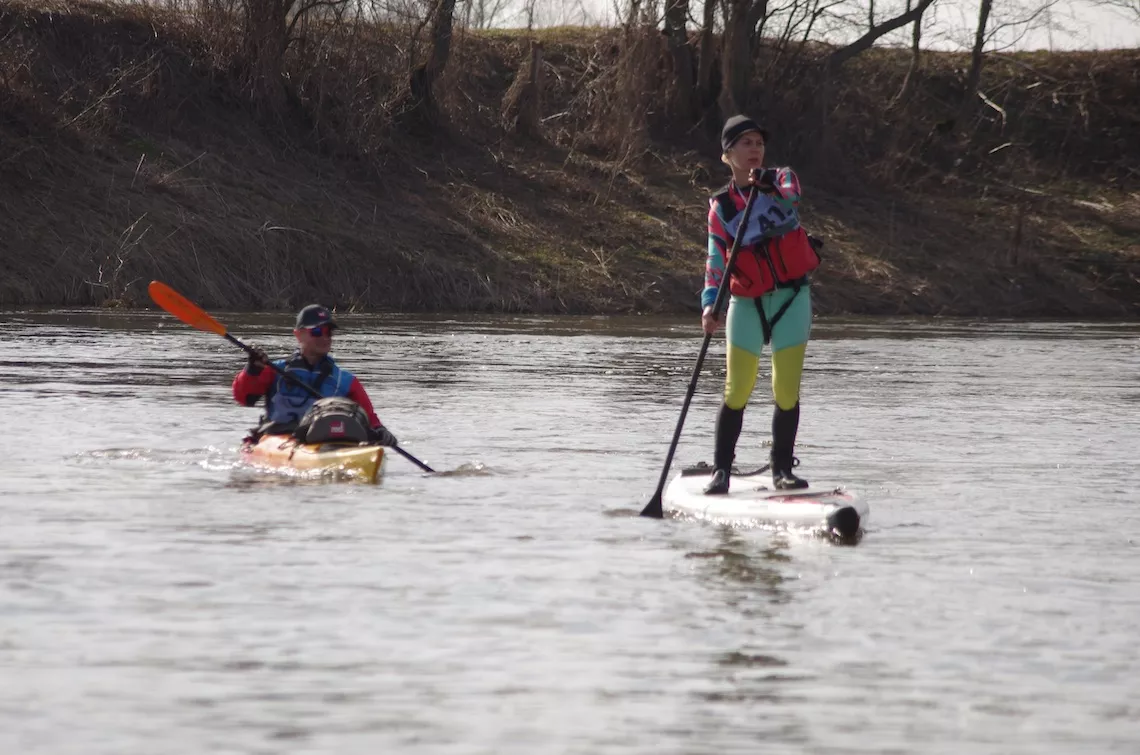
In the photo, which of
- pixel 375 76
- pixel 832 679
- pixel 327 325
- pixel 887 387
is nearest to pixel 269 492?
pixel 327 325

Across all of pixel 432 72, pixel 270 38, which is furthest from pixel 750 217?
pixel 432 72

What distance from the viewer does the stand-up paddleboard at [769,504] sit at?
732cm

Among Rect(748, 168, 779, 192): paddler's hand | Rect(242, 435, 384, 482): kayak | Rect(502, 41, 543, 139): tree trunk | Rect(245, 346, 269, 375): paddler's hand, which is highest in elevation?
Rect(502, 41, 543, 139): tree trunk

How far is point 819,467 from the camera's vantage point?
32.4 feet

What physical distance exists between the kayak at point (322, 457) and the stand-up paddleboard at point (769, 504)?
1562mm

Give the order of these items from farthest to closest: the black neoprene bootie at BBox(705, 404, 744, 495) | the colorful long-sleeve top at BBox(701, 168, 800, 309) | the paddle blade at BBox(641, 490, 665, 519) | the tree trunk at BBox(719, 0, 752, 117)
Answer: the tree trunk at BBox(719, 0, 752, 117)
the black neoprene bootie at BBox(705, 404, 744, 495)
the colorful long-sleeve top at BBox(701, 168, 800, 309)
the paddle blade at BBox(641, 490, 665, 519)

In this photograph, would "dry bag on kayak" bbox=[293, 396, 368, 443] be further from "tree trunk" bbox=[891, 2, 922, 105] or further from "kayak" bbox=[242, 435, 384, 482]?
"tree trunk" bbox=[891, 2, 922, 105]

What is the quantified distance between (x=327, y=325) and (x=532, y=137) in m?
24.4

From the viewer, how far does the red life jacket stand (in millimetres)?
8000

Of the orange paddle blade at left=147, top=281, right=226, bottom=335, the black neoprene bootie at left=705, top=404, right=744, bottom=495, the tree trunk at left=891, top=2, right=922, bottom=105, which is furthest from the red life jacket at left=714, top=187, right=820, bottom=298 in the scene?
the tree trunk at left=891, top=2, right=922, bottom=105

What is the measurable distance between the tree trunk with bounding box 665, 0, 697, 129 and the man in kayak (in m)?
24.4

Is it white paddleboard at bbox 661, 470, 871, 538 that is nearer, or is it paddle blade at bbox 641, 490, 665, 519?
white paddleboard at bbox 661, 470, 871, 538

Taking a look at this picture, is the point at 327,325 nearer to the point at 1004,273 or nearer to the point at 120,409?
the point at 120,409

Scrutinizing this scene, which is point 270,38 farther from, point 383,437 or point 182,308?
point 383,437
